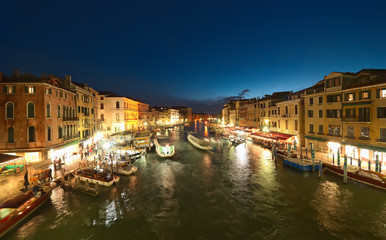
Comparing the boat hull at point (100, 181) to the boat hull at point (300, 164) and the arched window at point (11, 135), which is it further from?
the boat hull at point (300, 164)

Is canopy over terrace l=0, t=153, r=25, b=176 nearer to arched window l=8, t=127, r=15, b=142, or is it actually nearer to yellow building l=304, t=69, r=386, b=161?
arched window l=8, t=127, r=15, b=142

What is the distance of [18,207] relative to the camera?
13.0 m

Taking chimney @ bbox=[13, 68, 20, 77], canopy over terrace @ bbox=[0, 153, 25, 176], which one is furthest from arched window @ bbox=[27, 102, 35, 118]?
chimney @ bbox=[13, 68, 20, 77]

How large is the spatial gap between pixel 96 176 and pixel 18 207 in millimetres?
6899

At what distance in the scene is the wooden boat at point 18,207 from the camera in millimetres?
11961

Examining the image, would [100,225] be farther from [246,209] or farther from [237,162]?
[237,162]

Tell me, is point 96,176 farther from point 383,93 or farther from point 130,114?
point 130,114

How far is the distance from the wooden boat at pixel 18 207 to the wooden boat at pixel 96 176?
13.8 feet

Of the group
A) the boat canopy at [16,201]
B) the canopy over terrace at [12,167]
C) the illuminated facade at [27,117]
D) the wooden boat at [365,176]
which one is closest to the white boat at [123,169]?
the illuminated facade at [27,117]

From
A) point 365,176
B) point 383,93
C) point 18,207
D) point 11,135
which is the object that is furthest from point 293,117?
point 11,135

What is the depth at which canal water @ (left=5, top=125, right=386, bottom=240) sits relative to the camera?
473 inches

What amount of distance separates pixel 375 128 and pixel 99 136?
169 ft

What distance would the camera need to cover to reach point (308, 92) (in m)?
32.0

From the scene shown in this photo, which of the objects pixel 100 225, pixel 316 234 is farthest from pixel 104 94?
pixel 316 234
